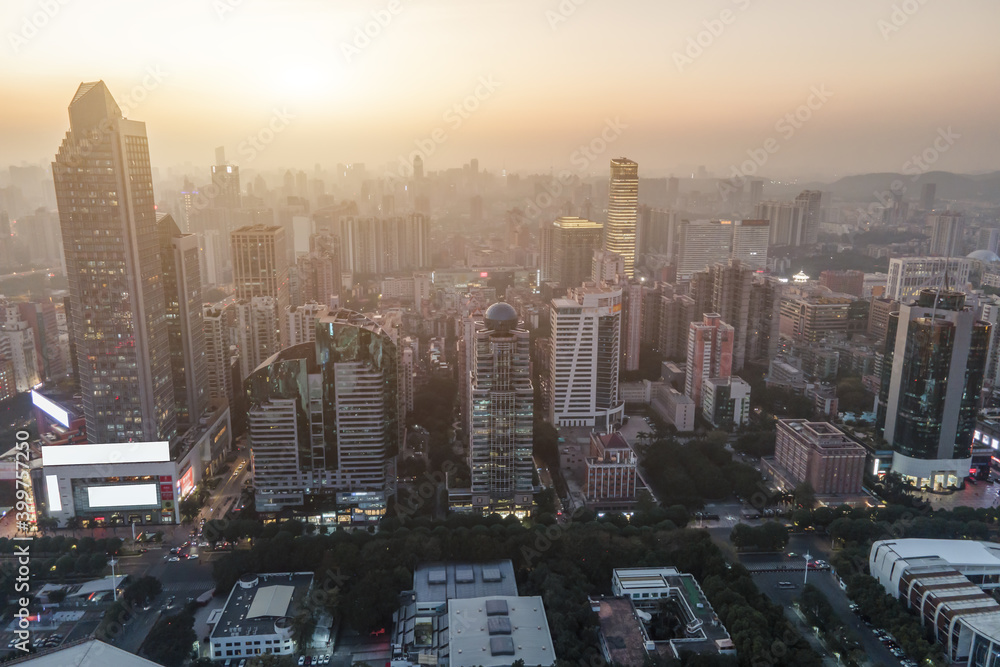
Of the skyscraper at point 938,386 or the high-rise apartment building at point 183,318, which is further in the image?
the high-rise apartment building at point 183,318

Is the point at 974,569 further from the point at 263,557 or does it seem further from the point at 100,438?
the point at 100,438

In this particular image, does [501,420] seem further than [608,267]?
No

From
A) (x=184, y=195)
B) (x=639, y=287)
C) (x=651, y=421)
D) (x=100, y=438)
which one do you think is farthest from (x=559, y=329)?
(x=184, y=195)

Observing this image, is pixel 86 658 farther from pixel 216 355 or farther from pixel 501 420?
pixel 216 355

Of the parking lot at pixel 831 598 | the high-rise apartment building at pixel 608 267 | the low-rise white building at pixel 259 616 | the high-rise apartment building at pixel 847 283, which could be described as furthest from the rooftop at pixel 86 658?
the high-rise apartment building at pixel 847 283

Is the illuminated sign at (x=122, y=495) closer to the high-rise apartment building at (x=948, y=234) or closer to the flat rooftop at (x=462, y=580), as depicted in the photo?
the flat rooftop at (x=462, y=580)

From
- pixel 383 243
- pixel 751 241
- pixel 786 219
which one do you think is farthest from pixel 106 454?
pixel 786 219
